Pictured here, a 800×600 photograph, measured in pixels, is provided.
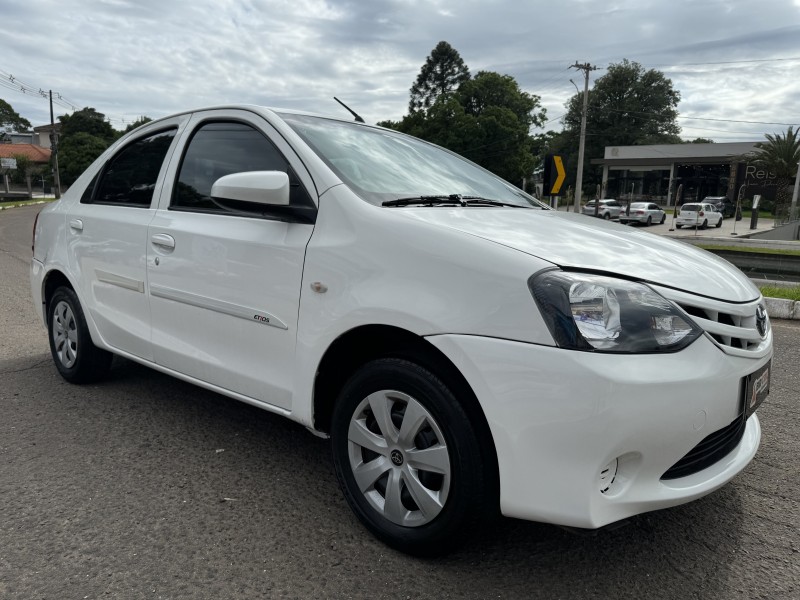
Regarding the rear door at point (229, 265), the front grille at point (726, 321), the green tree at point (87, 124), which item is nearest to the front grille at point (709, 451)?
the front grille at point (726, 321)

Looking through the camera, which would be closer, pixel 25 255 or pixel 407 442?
pixel 407 442

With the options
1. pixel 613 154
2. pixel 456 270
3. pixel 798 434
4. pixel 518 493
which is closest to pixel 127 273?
pixel 456 270

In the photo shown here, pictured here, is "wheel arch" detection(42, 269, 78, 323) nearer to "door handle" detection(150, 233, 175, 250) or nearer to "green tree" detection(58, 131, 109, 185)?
"door handle" detection(150, 233, 175, 250)

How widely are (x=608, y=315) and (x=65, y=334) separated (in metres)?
3.67

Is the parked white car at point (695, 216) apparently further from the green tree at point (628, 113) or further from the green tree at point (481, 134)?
the green tree at point (628, 113)

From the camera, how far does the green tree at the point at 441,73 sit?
234ft

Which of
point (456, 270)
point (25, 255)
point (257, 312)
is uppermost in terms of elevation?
point (456, 270)

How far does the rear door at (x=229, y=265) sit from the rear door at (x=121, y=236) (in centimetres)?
16

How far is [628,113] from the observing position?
71.0 meters

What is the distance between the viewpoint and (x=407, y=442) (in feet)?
6.97

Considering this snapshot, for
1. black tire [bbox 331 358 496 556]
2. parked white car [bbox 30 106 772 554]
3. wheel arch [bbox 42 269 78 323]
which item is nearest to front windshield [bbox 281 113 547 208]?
parked white car [bbox 30 106 772 554]

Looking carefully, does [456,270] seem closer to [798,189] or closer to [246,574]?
[246,574]

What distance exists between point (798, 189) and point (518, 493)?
128 ft

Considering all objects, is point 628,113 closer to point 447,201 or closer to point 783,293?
point 783,293
